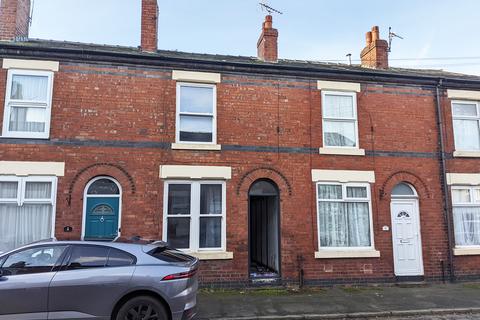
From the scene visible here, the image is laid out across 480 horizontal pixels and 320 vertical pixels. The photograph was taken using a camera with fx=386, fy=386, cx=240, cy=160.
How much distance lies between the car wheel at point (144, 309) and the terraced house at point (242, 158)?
391cm

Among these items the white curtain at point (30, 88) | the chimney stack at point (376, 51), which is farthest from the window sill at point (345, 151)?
the white curtain at point (30, 88)

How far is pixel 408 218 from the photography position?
11383 millimetres

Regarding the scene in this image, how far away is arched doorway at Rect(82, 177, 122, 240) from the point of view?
381 inches

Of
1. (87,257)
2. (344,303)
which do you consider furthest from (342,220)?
(87,257)

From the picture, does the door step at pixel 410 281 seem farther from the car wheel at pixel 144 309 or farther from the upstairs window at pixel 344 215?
the car wheel at pixel 144 309

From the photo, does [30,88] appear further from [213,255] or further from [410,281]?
[410,281]

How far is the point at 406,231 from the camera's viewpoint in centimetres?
1129

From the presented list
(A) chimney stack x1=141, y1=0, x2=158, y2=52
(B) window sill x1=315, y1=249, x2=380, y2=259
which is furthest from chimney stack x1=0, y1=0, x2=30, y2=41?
(B) window sill x1=315, y1=249, x2=380, y2=259

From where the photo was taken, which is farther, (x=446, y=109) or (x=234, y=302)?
(x=446, y=109)

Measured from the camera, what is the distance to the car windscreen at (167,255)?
6371 mm

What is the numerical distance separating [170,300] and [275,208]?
5.51 metres

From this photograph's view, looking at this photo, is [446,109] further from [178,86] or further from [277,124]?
[178,86]

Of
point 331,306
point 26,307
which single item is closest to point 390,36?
point 331,306

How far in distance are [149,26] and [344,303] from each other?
9.11 metres
